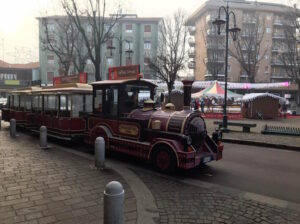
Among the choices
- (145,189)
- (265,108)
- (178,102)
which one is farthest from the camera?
(178,102)

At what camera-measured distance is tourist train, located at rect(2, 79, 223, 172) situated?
6.43 meters

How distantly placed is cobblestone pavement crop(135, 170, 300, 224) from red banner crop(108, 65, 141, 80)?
3.95 metres

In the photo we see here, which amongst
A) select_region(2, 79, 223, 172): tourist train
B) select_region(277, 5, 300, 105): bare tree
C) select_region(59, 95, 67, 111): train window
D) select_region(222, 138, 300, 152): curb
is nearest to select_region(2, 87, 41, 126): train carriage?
select_region(2, 79, 223, 172): tourist train

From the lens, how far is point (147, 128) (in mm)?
7172

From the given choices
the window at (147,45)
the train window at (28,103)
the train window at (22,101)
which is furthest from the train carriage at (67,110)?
the window at (147,45)

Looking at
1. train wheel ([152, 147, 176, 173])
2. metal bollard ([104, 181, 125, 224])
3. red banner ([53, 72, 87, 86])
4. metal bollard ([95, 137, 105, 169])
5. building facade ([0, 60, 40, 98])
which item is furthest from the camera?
building facade ([0, 60, 40, 98])

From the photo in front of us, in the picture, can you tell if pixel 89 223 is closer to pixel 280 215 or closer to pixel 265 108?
pixel 280 215

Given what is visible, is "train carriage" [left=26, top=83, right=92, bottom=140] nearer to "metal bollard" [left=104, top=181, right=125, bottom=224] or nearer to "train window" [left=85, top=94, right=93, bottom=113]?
"train window" [left=85, top=94, right=93, bottom=113]

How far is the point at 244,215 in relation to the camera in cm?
411

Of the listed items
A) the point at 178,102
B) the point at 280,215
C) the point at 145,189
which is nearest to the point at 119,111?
the point at 145,189

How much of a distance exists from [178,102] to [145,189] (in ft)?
84.2

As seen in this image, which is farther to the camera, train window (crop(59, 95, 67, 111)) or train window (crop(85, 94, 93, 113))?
train window (crop(85, 94, 93, 113))

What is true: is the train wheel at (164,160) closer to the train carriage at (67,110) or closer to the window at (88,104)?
the train carriage at (67,110)

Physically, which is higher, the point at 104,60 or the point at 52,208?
the point at 104,60
